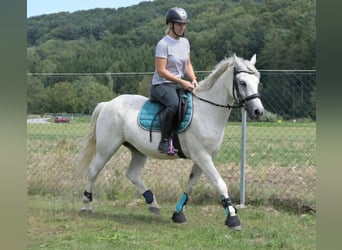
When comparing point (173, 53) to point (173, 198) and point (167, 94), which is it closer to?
point (167, 94)

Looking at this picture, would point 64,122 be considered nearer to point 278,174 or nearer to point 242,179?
point 242,179

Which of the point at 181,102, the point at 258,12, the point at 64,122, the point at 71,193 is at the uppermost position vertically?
the point at 258,12

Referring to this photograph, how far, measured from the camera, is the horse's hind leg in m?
6.18

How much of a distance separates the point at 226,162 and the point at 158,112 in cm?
348

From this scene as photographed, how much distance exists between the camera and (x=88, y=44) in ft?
61.1

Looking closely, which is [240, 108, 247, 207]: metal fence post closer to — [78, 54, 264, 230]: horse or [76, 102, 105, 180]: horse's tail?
[78, 54, 264, 230]: horse

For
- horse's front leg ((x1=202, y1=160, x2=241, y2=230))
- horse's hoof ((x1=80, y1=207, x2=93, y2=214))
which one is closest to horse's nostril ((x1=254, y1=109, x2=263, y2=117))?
horse's front leg ((x1=202, y1=160, x2=241, y2=230))

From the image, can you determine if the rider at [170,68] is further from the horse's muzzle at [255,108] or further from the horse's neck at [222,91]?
the horse's muzzle at [255,108]

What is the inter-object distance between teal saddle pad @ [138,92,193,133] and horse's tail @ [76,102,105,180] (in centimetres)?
87

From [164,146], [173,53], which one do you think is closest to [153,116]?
[164,146]

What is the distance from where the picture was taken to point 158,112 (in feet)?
18.6

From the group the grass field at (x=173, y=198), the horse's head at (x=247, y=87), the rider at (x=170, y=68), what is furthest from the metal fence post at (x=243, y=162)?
the horse's head at (x=247, y=87)

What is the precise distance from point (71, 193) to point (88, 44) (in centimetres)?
1202

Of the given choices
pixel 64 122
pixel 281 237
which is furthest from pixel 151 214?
pixel 64 122
